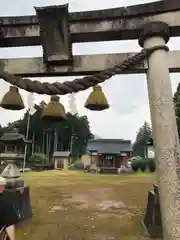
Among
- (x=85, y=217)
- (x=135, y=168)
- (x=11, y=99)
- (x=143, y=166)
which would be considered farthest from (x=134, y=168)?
(x=11, y=99)

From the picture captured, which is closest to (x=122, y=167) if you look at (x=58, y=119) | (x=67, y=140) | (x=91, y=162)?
(x=91, y=162)

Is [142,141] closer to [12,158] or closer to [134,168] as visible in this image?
[134,168]

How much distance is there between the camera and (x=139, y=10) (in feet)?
10.9

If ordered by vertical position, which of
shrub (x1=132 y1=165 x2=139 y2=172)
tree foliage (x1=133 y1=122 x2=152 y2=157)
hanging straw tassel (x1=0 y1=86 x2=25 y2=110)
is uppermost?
tree foliage (x1=133 y1=122 x2=152 y2=157)

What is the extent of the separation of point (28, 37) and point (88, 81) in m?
1.08

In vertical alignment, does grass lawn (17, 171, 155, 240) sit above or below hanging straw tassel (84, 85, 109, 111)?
below

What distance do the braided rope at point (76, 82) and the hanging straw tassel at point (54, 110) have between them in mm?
301

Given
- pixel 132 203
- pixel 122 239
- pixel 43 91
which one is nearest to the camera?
pixel 43 91

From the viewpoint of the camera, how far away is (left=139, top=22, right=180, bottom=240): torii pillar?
8.99 feet

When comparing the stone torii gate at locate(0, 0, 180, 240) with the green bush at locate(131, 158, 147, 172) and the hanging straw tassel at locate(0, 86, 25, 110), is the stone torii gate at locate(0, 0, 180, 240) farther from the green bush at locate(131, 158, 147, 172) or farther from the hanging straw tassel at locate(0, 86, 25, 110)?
the green bush at locate(131, 158, 147, 172)

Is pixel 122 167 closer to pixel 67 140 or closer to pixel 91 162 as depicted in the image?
pixel 91 162

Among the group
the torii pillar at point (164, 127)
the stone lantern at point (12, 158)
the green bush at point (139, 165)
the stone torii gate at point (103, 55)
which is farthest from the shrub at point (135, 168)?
the torii pillar at point (164, 127)

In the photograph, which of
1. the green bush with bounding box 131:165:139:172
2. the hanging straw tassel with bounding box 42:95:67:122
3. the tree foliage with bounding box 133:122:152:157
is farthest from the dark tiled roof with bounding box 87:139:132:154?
the hanging straw tassel with bounding box 42:95:67:122

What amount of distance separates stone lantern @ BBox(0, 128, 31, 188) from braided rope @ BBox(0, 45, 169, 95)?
657cm
